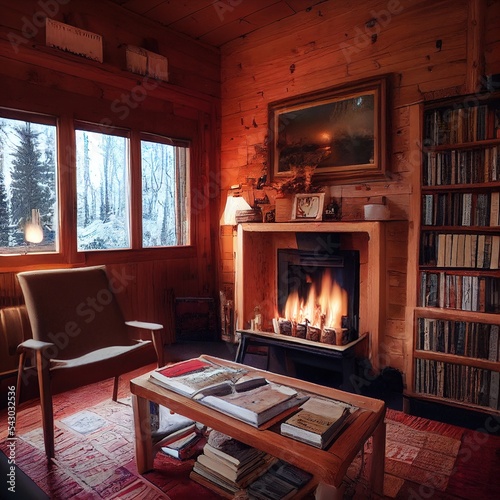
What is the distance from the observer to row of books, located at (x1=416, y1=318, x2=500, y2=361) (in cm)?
227

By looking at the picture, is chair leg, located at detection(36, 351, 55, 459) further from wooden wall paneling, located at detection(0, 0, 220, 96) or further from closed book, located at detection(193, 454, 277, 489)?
wooden wall paneling, located at detection(0, 0, 220, 96)

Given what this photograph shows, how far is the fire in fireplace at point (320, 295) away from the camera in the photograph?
2.98 meters

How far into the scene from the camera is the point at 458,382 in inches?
93.2

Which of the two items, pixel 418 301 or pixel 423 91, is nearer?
pixel 418 301

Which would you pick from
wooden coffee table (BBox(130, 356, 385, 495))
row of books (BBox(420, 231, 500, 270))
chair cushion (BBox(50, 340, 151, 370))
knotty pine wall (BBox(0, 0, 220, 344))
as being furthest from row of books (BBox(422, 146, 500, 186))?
knotty pine wall (BBox(0, 0, 220, 344))

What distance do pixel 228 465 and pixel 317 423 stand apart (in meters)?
0.53

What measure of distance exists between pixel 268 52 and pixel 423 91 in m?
1.49

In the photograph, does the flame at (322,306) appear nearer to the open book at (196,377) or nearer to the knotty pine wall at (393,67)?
the knotty pine wall at (393,67)

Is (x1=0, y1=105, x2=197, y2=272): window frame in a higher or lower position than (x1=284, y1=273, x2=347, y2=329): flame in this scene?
higher

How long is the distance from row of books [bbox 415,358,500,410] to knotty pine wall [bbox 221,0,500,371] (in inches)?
6.2

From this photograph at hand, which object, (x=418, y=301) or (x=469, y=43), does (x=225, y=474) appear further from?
(x=469, y=43)

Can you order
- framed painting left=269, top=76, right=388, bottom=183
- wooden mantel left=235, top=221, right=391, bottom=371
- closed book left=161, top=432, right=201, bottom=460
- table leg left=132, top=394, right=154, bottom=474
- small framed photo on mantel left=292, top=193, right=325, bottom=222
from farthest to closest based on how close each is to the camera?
small framed photo on mantel left=292, top=193, right=325, bottom=222 < framed painting left=269, top=76, right=388, bottom=183 < wooden mantel left=235, top=221, right=391, bottom=371 < closed book left=161, top=432, right=201, bottom=460 < table leg left=132, top=394, right=154, bottom=474

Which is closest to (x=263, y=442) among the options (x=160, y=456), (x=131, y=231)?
(x=160, y=456)

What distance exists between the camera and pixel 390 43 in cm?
290
